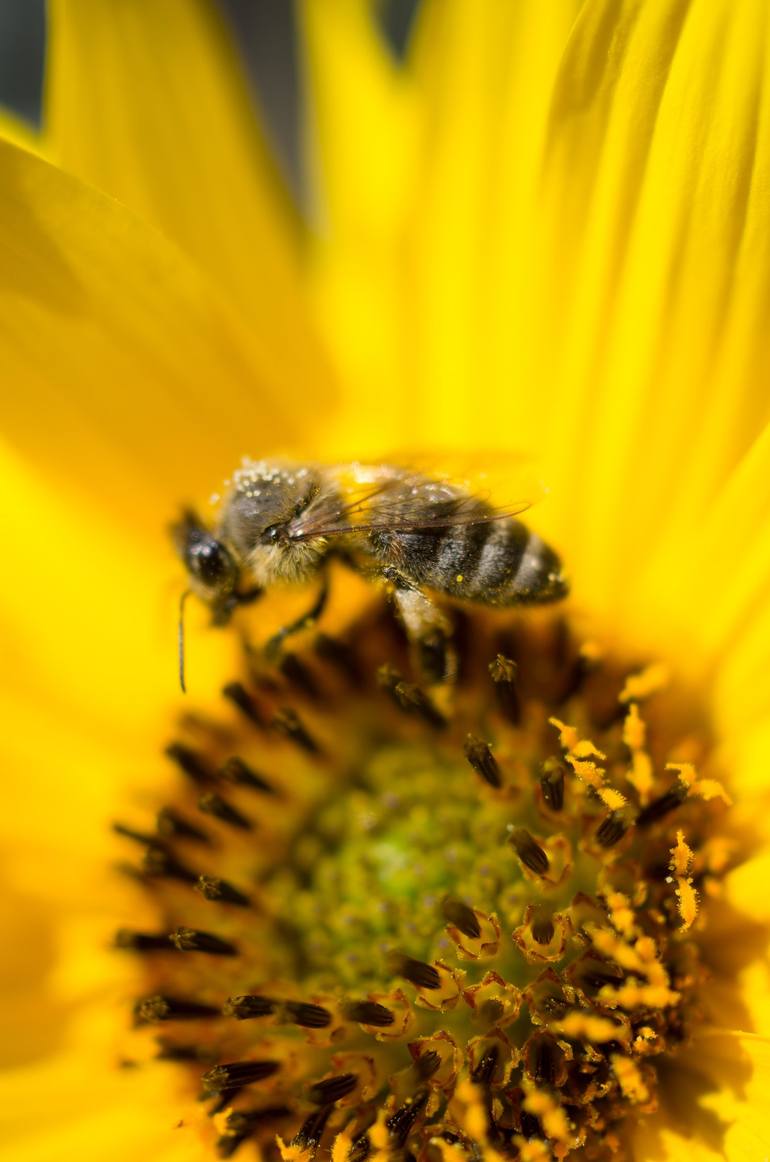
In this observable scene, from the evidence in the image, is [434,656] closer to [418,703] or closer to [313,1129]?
[418,703]

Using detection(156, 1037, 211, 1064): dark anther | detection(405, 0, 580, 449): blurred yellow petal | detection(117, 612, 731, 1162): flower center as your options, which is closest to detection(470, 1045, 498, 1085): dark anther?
detection(117, 612, 731, 1162): flower center

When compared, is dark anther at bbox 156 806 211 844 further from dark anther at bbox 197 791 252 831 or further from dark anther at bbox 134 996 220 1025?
dark anther at bbox 134 996 220 1025

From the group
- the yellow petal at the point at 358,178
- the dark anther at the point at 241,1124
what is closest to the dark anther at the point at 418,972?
the dark anther at the point at 241,1124

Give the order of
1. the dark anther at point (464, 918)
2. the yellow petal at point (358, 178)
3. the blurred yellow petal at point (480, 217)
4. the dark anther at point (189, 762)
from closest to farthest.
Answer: the dark anther at point (464, 918) → the blurred yellow petal at point (480, 217) → the dark anther at point (189, 762) → the yellow petal at point (358, 178)

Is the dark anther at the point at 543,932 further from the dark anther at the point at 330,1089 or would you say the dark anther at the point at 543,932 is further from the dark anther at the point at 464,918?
the dark anther at the point at 330,1089

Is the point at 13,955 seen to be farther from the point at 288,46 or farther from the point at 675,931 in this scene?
the point at 288,46

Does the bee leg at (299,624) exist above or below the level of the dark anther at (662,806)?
above

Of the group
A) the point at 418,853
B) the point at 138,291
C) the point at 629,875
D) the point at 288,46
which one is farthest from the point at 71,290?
the point at 288,46
